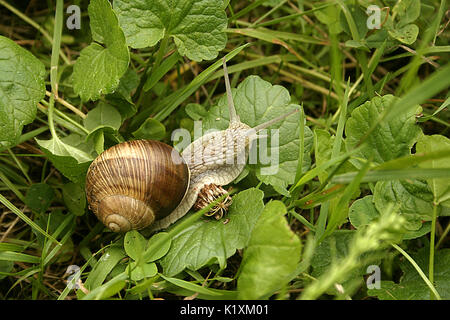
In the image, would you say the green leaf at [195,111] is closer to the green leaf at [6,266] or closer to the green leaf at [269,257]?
the green leaf at [269,257]

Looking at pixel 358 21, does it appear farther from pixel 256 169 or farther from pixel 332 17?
pixel 256 169

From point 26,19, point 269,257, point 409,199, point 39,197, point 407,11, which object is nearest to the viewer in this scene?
point 269,257

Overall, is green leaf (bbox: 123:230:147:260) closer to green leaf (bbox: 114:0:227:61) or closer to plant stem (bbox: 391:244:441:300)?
green leaf (bbox: 114:0:227:61)

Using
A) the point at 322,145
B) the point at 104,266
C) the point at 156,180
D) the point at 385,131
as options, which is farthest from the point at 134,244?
the point at 385,131

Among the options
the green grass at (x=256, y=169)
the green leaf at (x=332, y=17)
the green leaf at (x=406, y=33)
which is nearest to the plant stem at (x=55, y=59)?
the green grass at (x=256, y=169)

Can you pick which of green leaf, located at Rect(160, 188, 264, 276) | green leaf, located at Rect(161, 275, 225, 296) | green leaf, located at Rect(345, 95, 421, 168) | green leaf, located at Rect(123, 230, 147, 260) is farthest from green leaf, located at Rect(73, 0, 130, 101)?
green leaf, located at Rect(345, 95, 421, 168)
